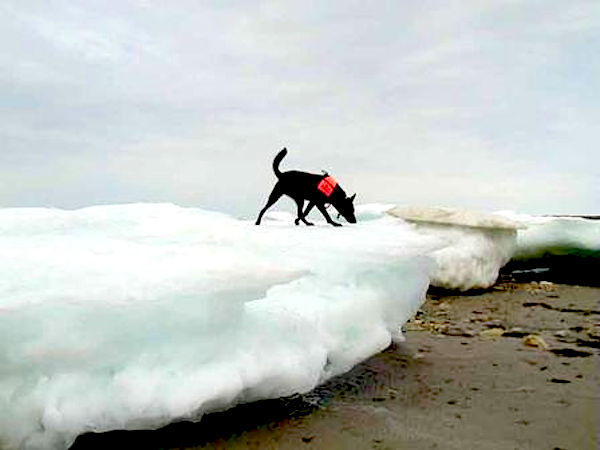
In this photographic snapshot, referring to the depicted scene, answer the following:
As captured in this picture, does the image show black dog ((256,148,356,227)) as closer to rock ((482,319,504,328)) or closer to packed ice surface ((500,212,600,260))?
rock ((482,319,504,328))

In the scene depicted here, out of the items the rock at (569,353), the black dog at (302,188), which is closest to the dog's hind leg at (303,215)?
the black dog at (302,188)

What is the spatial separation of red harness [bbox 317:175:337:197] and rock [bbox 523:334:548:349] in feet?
4.97

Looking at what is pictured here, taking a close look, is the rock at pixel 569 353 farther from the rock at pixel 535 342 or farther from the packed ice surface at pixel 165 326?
the packed ice surface at pixel 165 326

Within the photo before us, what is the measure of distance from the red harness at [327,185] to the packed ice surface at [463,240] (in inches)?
64.5

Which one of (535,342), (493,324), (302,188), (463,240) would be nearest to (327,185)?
(302,188)

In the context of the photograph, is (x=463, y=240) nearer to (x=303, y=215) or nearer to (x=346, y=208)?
(x=346, y=208)

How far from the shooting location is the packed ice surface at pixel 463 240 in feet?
Answer: 19.2

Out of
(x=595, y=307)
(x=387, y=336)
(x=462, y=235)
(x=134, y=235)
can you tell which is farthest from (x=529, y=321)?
(x=134, y=235)

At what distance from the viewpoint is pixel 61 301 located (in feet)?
5.75

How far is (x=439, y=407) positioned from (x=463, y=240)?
383 centimetres

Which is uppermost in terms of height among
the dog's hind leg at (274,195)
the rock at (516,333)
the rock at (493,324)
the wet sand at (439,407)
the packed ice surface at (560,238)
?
the dog's hind leg at (274,195)

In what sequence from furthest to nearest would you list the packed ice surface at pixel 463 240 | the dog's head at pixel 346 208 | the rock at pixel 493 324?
the packed ice surface at pixel 463 240
the dog's head at pixel 346 208
the rock at pixel 493 324

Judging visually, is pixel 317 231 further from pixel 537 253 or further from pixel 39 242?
pixel 537 253

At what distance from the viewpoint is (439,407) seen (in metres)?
2.30
